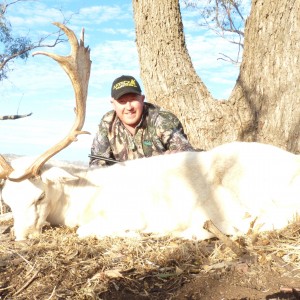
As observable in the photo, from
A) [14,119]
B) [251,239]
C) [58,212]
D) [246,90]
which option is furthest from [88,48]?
[14,119]

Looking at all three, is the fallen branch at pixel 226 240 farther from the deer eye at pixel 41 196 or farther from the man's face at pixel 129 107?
the man's face at pixel 129 107

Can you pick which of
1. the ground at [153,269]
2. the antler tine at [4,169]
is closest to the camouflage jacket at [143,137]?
the antler tine at [4,169]

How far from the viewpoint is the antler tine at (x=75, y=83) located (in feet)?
15.9

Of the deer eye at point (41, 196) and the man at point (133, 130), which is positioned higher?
the man at point (133, 130)

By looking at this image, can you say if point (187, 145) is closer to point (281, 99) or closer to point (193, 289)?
point (281, 99)

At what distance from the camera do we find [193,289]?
331 centimetres

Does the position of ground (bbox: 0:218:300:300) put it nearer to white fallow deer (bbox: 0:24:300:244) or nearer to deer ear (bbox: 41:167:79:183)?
white fallow deer (bbox: 0:24:300:244)

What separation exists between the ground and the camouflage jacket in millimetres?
2333

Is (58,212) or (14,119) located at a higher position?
(14,119)

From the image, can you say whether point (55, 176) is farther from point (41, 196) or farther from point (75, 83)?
point (75, 83)

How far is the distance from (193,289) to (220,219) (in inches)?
63.8

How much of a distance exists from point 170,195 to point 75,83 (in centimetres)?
151

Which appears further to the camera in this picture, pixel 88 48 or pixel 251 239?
pixel 88 48

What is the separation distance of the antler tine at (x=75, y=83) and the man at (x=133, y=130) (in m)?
1.34
